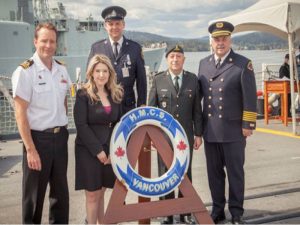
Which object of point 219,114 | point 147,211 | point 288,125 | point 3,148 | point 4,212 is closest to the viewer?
point 147,211

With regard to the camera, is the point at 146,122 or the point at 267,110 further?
the point at 267,110

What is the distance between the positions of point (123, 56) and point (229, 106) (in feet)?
3.64

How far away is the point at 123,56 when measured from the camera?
3863mm

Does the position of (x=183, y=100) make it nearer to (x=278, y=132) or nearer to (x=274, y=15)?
(x=274, y=15)

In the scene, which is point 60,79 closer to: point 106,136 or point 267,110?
point 106,136

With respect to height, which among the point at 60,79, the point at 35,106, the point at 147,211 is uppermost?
the point at 60,79

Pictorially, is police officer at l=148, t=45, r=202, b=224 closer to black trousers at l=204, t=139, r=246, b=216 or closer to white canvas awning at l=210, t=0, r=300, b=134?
black trousers at l=204, t=139, r=246, b=216

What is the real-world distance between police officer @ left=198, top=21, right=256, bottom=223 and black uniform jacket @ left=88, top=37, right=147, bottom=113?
620 mm

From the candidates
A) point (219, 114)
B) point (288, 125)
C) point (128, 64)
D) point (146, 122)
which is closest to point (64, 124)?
point (146, 122)

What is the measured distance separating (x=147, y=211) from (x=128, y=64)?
1.45 m

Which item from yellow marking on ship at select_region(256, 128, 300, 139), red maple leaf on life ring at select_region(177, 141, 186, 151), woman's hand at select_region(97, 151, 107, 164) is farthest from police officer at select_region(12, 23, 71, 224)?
yellow marking on ship at select_region(256, 128, 300, 139)

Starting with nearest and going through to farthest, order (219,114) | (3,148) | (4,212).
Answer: (219,114)
(4,212)
(3,148)

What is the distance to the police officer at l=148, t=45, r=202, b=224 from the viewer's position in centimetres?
381

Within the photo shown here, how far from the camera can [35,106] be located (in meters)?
3.13
